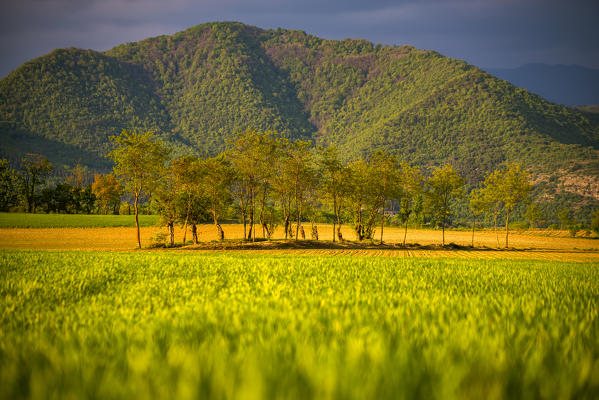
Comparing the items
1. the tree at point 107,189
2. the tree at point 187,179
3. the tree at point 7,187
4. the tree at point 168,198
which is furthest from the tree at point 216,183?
the tree at point 7,187

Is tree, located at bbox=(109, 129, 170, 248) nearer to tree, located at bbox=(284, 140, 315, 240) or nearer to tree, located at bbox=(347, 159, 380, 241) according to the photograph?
tree, located at bbox=(284, 140, 315, 240)

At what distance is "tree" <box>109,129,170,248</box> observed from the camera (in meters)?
41.1

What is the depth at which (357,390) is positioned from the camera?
1.71 meters

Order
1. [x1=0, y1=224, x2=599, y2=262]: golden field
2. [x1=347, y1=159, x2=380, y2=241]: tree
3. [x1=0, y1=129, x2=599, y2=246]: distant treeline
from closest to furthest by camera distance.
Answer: [x1=0, y1=129, x2=599, y2=246]: distant treeline
[x1=0, y1=224, x2=599, y2=262]: golden field
[x1=347, y1=159, x2=380, y2=241]: tree

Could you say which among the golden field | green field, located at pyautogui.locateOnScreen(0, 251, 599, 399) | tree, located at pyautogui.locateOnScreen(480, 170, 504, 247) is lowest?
the golden field

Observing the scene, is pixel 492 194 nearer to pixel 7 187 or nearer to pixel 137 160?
pixel 137 160

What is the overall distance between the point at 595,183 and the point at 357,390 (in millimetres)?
251843

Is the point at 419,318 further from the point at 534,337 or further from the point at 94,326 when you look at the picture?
the point at 94,326

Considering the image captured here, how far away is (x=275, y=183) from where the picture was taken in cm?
5225

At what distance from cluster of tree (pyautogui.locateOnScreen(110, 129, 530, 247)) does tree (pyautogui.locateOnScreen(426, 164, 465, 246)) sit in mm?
175

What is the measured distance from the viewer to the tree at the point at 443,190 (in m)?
61.1

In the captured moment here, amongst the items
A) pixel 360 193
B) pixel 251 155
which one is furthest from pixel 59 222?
pixel 360 193

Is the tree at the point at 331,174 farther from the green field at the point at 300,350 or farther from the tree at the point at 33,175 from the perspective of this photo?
the tree at the point at 33,175

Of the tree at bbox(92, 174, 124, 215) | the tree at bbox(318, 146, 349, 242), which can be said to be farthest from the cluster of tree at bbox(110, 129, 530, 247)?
the tree at bbox(92, 174, 124, 215)
